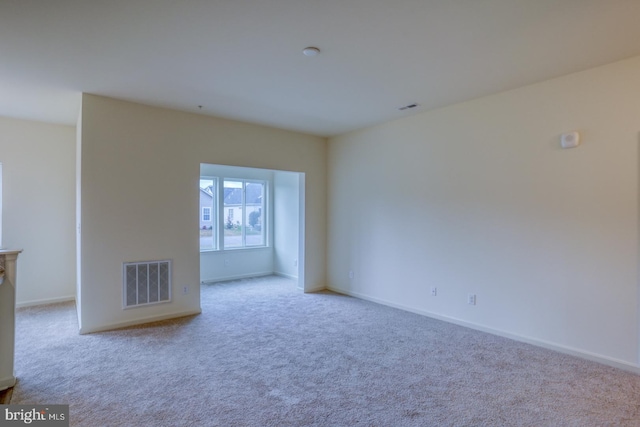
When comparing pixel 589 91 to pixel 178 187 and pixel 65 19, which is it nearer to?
pixel 65 19

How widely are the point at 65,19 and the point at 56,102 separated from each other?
2275 millimetres

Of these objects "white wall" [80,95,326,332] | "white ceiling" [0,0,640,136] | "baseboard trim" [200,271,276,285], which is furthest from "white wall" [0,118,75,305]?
"baseboard trim" [200,271,276,285]

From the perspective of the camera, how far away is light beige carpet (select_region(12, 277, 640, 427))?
2.26 metres

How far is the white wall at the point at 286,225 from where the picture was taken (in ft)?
22.3

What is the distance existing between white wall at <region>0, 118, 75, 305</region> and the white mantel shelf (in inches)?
107

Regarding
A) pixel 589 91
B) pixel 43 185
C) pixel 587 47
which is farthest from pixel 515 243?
pixel 43 185

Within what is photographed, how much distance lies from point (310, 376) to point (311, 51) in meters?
2.64

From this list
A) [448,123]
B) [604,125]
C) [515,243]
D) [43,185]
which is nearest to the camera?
[604,125]

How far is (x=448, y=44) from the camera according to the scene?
102 inches

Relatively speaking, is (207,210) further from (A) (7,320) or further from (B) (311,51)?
(B) (311,51)

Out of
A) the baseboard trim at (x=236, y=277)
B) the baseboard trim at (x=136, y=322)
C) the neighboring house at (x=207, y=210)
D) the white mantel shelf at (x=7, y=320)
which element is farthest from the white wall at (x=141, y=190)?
the neighboring house at (x=207, y=210)

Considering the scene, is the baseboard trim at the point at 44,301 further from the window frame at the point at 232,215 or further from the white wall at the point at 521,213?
the white wall at the point at 521,213

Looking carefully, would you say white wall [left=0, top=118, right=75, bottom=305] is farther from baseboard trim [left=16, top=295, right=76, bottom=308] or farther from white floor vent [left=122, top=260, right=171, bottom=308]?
white floor vent [left=122, top=260, right=171, bottom=308]

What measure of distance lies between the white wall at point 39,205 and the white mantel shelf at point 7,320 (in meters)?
2.71
